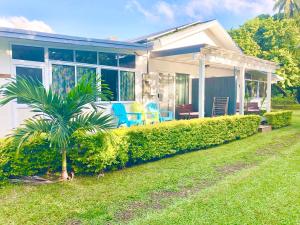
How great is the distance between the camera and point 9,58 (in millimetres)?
7086

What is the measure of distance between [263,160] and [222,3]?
81.0ft

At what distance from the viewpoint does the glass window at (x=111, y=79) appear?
9315mm

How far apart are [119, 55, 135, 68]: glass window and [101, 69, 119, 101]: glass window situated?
0.49 metres

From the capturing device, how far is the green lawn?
3.32 meters

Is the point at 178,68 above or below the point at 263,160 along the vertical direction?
above

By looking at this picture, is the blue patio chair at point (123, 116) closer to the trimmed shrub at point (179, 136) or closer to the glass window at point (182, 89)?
the trimmed shrub at point (179, 136)

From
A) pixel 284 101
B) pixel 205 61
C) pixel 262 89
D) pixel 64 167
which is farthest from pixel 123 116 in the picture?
pixel 284 101

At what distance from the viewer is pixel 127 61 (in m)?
9.94

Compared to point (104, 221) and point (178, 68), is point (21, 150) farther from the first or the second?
point (178, 68)

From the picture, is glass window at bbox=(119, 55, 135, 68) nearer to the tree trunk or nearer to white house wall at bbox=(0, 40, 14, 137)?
white house wall at bbox=(0, 40, 14, 137)

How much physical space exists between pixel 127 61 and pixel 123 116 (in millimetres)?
2456

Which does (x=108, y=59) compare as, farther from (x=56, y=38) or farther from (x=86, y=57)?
(x=56, y=38)

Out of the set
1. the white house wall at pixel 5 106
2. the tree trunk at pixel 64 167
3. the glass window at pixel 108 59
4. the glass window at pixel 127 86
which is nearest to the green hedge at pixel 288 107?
the glass window at pixel 127 86

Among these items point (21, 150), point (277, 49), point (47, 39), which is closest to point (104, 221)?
point (21, 150)
